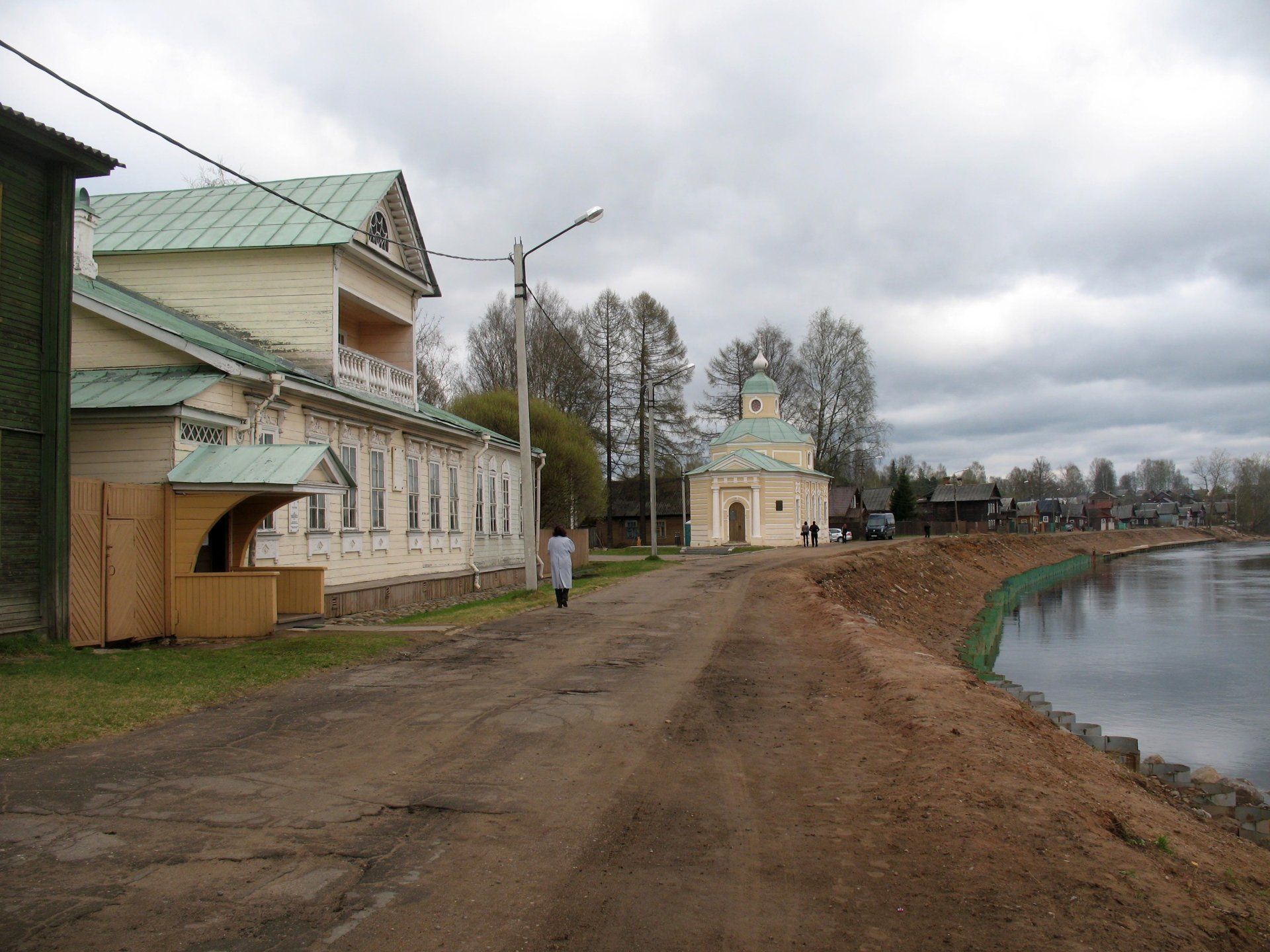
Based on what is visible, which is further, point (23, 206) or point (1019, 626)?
point (1019, 626)

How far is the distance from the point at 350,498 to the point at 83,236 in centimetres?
650

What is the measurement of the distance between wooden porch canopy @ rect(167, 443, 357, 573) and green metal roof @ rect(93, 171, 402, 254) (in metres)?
7.43

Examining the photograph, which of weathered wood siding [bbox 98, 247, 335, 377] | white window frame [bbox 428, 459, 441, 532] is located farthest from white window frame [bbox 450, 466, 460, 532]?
weathered wood siding [bbox 98, 247, 335, 377]

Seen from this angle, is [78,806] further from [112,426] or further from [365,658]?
[112,426]

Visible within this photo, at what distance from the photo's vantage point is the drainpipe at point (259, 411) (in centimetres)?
1529

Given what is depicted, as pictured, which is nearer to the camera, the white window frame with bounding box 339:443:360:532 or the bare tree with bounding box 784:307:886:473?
the white window frame with bounding box 339:443:360:532

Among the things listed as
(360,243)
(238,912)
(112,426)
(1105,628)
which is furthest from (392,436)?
(1105,628)

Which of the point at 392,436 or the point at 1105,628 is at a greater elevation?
the point at 392,436

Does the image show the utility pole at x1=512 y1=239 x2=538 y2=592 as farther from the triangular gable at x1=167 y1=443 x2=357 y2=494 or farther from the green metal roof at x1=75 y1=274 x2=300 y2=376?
the triangular gable at x1=167 y1=443 x2=357 y2=494

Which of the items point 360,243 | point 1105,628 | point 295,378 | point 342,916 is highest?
point 360,243

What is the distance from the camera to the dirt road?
14.7ft

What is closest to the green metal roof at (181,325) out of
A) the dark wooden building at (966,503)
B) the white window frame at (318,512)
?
the white window frame at (318,512)

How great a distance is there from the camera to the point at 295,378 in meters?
16.6

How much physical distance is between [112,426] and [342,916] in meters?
11.2
